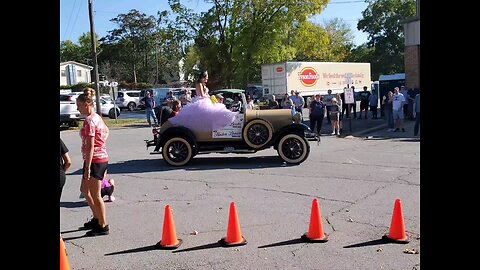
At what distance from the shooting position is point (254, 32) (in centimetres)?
3120

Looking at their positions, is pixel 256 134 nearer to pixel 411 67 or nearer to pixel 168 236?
pixel 168 236

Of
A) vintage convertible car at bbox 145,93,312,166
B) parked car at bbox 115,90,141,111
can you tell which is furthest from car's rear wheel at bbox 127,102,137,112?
vintage convertible car at bbox 145,93,312,166

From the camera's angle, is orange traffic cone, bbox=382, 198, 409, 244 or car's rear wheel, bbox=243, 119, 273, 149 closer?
orange traffic cone, bbox=382, 198, 409, 244

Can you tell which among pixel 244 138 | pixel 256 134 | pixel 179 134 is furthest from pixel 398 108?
pixel 179 134

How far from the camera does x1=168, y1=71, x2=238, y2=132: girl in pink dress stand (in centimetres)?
1038

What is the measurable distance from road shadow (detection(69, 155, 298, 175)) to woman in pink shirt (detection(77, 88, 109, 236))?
15.3 ft

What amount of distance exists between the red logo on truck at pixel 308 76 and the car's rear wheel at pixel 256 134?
19.6m

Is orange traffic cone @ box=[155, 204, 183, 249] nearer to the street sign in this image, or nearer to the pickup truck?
the street sign
